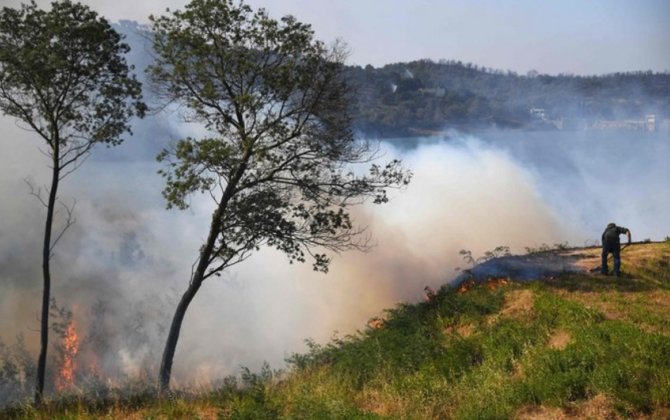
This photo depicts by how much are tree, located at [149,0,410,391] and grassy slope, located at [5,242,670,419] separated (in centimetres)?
381

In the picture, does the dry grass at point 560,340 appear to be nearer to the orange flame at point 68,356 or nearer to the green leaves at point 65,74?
the green leaves at point 65,74

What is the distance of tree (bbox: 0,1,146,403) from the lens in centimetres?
1633

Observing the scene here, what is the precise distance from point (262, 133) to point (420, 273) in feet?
103

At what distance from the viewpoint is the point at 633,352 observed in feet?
37.6

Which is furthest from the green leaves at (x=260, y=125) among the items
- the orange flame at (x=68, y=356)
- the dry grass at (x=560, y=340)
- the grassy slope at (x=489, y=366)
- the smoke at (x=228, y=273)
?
the orange flame at (x=68, y=356)

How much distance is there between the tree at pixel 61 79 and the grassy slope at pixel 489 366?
7.93 meters

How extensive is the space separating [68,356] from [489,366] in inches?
1290

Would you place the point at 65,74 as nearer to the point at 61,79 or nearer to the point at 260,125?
the point at 61,79

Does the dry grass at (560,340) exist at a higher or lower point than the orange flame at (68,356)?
higher

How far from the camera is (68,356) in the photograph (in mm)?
37031

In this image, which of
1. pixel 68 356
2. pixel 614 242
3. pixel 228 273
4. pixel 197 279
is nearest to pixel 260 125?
pixel 197 279

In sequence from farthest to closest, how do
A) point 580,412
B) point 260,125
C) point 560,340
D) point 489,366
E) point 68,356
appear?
1. point 68,356
2. point 260,125
3. point 560,340
4. point 489,366
5. point 580,412

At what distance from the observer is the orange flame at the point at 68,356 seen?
108 ft

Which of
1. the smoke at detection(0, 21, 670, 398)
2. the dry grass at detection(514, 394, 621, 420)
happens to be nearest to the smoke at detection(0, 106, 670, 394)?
the smoke at detection(0, 21, 670, 398)
